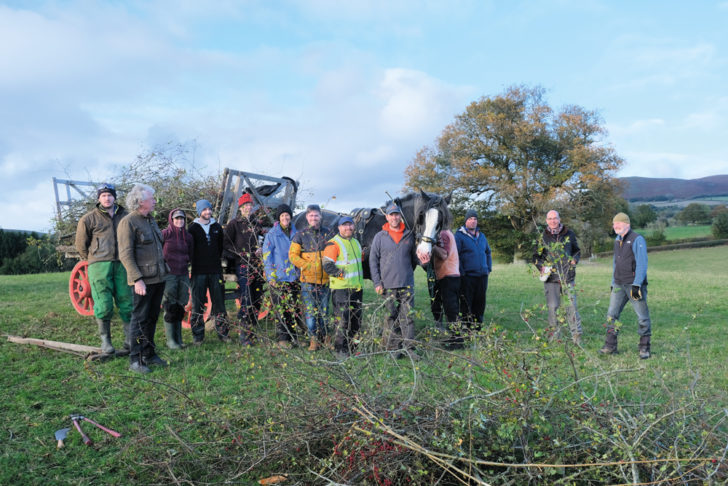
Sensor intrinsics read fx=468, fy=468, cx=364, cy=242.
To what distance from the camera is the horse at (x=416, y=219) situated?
17.9ft

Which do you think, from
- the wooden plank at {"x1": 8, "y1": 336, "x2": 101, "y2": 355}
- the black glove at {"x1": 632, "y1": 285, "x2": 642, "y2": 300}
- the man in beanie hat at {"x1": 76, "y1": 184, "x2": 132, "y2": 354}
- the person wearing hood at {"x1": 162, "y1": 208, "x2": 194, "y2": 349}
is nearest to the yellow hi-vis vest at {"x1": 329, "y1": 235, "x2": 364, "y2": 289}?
the person wearing hood at {"x1": 162, "y1": 208, "x2": 194, "y2": 349}

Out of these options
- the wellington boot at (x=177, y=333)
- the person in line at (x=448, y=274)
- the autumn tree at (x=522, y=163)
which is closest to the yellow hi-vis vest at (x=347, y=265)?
the person in line at (x=448, y=274)

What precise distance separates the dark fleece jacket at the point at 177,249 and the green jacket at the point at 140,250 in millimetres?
543

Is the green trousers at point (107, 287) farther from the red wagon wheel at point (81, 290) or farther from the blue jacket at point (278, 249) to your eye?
the red wagon wheel at point (81, 290)

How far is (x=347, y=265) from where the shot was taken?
5340 millimetres

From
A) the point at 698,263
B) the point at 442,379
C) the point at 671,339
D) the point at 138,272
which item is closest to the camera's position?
the point at 442,379

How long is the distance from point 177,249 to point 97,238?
0.88m

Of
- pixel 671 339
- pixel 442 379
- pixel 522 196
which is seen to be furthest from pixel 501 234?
pixel 442 379

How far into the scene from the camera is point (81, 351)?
Answer: 5.21 meters

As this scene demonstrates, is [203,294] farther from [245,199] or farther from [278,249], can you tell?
[245,199]

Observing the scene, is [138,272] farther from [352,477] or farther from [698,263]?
[698,263]

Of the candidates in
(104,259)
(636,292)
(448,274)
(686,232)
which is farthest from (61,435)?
(686,232)

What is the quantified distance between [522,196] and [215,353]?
2319 cm

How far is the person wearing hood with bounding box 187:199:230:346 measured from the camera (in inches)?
231
